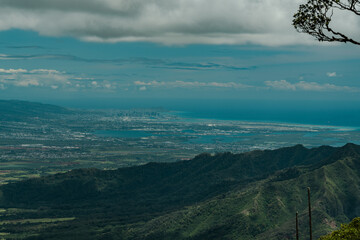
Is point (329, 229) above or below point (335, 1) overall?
below

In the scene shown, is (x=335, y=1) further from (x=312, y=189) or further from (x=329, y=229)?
(x=312, y=189)

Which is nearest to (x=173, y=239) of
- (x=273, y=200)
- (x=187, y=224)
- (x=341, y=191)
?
(x=187, y=224)

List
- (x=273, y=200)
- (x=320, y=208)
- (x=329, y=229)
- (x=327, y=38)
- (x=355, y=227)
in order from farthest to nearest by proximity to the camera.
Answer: (x=273, y=200) < (x=320, y=208) < (x=329, y=229) < (x=355, y=227) < (x=327, y=38)

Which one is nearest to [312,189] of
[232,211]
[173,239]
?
[232,211]

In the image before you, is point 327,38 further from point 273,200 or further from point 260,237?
point 273,200

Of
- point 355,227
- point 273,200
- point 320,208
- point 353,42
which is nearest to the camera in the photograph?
point 353,42

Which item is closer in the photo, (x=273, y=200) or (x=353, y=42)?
(x=353, y=42)

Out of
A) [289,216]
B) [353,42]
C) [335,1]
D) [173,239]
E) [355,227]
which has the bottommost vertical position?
[173,239]

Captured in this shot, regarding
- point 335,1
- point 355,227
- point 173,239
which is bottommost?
point 173,239

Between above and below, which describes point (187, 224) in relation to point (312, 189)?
below
